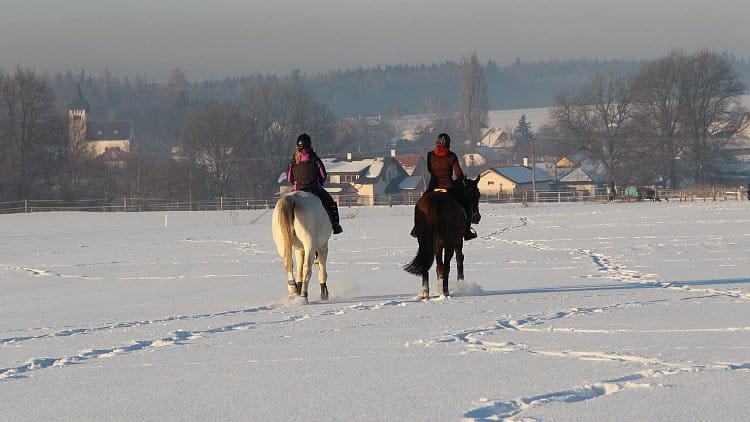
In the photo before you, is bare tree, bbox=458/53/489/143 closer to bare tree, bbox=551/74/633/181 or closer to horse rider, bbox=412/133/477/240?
bare tree, bbox=551/74/633/181

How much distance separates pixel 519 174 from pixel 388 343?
4011 inches

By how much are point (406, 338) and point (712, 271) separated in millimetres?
8063

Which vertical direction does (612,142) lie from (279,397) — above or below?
above

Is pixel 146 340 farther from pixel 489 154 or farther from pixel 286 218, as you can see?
pixel 489 154

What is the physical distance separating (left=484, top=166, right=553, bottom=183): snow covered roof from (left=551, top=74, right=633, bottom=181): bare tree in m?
17.7

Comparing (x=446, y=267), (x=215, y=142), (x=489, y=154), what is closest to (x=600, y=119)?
(x=215, y=142)

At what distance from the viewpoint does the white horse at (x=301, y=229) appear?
11.6 meters

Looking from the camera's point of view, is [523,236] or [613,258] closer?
[613,258]

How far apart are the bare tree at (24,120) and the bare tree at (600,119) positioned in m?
40.7

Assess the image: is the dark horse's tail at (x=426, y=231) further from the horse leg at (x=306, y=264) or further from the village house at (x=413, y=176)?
the village house at (x=413, y=176)

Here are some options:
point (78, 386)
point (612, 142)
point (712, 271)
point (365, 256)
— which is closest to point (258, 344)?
point (78, 386)

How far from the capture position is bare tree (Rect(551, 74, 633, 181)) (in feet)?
271

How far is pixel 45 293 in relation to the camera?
1499cm

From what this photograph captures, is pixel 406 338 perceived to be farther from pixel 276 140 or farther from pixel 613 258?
pixel 276 140
